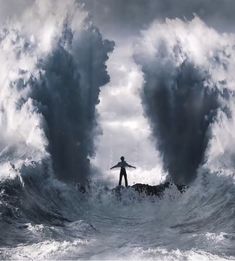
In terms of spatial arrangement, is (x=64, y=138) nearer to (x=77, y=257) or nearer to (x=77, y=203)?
(x=77, y=203)

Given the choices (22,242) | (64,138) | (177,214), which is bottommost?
(22,242)

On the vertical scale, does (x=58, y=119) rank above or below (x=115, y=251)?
above

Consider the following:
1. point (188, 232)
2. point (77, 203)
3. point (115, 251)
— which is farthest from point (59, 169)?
point (115, 251)

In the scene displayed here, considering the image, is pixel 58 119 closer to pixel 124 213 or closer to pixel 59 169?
pixel 59 169

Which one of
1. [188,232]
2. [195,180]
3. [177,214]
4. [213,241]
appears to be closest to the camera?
[213,241]

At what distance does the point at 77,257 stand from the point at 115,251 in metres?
1.98

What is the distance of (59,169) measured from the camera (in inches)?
2067

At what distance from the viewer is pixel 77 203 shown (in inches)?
1764

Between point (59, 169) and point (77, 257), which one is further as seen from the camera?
point (59, 169)

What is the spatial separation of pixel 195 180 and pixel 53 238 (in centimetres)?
1996

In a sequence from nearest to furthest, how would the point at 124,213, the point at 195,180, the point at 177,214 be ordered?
1. the point at 177,214
2. the point at 124,213
3. the point at 195,180

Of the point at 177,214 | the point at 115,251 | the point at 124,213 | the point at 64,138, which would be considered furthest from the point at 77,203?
the point at 115,251

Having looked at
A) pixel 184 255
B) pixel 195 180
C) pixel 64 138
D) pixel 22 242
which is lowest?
pixel 184 255

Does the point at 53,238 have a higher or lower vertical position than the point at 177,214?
lower
